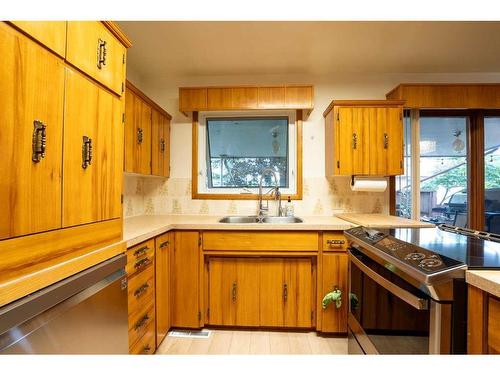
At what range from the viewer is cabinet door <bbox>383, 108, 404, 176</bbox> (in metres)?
2.09

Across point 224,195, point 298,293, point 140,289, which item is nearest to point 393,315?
point 298,293

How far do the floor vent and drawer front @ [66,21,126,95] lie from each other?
171cm

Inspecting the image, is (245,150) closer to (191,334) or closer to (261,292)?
(261,292)

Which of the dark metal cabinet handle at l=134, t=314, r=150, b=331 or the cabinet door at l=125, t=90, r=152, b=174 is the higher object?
the cabinet door at l=125, t=90, r=152, b=174

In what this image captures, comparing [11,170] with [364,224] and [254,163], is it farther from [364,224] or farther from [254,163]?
[254,163]

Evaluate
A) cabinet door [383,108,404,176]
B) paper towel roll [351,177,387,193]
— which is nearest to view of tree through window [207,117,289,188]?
paper towel roll [351,177,387,193]

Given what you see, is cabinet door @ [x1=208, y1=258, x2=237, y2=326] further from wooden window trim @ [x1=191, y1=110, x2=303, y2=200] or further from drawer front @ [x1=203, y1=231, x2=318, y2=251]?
wooden window trim @ [x1=191, y1=110, x2=303, y2=200]

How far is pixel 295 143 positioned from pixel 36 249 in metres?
2.18

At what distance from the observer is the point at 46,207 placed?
0.72m

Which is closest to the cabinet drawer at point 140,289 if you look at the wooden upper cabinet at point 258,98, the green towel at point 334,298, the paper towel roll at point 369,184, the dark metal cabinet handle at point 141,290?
the dark metal cabinet handle at point 141,290

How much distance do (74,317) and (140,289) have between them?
0.63 m

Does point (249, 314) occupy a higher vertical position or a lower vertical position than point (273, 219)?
lower
